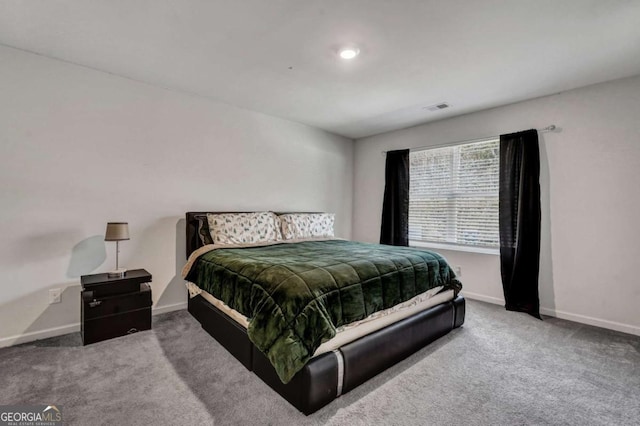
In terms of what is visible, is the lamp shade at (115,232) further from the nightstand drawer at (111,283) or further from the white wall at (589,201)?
the white wall at (589,201)

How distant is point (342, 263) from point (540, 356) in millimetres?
1759

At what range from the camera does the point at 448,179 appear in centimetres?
416

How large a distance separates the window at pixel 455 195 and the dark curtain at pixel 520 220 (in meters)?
0.22

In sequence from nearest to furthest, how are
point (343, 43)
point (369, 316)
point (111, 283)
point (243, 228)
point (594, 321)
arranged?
point (369, 316)
point (343, 43)
point (111, 283)
point (594, 321)
point (243, 228)

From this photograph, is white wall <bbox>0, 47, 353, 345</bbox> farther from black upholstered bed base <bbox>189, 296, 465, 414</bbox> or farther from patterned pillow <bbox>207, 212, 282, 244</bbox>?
black upholstered bed base <bbox>189, 296, 465, 414</bbox>

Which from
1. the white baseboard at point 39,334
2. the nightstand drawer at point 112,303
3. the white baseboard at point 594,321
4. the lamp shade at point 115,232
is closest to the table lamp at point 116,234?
the lamp shade at point 115,232

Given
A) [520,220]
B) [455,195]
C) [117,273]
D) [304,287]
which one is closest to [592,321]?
[520,220]

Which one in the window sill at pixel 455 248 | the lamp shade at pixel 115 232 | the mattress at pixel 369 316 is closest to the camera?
the mattress at pixel 369 316

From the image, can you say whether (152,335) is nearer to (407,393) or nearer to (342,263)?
(342,263)

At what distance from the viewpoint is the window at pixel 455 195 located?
3.74 meters

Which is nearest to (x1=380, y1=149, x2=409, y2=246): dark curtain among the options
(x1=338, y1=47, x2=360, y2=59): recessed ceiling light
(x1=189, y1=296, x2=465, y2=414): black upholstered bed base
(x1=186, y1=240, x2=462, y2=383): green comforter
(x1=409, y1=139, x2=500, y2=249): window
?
(x1=409, y1=139, x2=500, y2=249): window

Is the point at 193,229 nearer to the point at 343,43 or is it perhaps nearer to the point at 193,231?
the point at 193,231

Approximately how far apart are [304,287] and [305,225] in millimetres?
2261

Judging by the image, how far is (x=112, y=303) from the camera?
250cm
